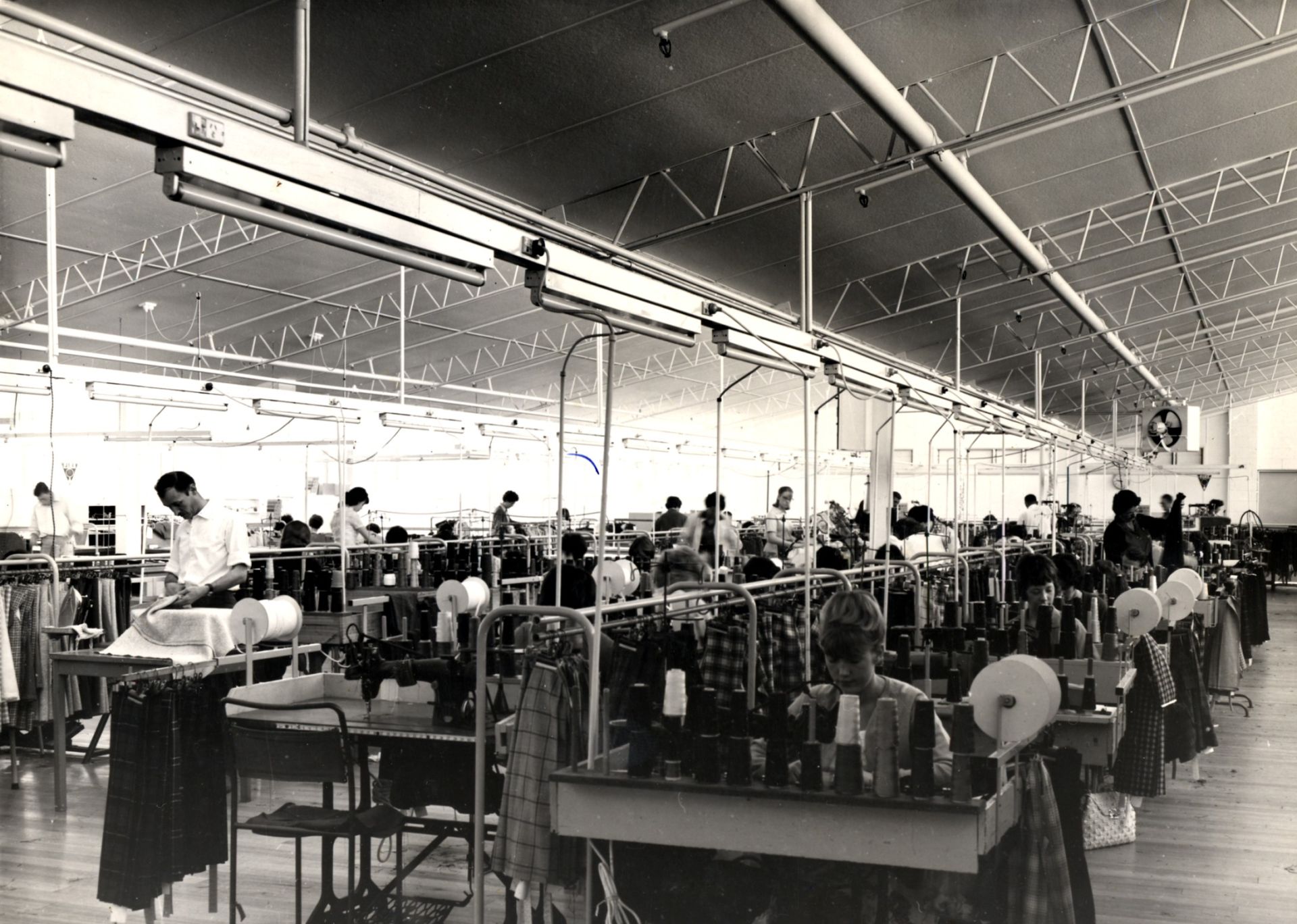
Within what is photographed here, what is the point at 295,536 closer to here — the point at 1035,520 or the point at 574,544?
the point at 574,544

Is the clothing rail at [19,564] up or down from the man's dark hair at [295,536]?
down

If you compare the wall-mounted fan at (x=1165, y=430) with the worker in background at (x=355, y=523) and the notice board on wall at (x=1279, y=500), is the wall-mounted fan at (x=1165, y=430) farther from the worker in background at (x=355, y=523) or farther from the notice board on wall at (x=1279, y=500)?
the notice board on wall at (x=1279, y=500)

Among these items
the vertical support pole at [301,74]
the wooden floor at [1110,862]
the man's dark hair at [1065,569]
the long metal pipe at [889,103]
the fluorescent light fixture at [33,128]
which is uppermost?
the long metal pipe at [889,103]

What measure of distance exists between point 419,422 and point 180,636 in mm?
4815

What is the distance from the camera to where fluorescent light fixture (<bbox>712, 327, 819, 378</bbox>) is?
5.18 meters

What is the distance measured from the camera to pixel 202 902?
4.34 meters

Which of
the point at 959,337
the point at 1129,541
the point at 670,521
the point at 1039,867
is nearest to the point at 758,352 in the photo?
the point at 1039,867

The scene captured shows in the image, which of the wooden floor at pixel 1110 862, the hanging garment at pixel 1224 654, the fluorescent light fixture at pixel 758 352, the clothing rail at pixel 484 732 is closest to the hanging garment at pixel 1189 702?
the wooden floor at pixel 1110 862

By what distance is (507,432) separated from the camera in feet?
38.5

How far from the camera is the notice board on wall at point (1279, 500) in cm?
2505

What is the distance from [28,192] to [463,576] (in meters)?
5.04

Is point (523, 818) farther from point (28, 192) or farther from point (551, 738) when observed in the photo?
point (28, 192)

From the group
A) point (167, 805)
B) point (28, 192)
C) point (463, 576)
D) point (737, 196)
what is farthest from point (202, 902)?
point (28, 192)

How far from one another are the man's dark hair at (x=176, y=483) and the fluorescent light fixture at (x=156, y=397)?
2.01m
